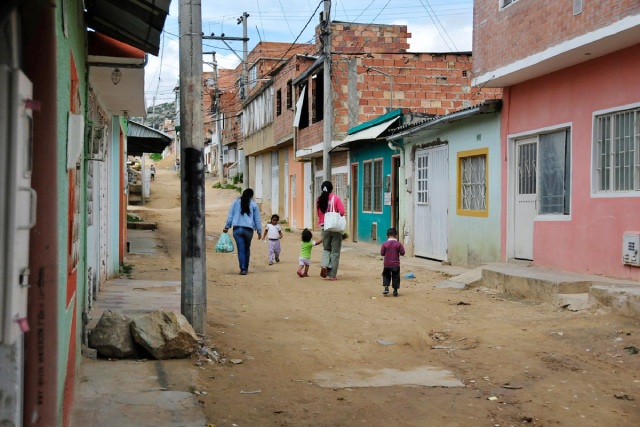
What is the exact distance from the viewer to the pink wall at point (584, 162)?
988cm

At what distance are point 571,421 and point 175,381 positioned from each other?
9.95 ft

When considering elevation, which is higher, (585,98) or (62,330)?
(585,98)

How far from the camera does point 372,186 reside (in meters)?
21.8

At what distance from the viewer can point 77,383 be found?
552 centimetres

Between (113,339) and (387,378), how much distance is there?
8.07 ft

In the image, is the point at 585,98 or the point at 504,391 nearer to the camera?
the point at 504,391

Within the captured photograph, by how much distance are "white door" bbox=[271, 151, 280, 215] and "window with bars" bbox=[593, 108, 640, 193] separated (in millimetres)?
26781

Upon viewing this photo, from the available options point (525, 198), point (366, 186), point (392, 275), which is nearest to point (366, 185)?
point (366, 186)

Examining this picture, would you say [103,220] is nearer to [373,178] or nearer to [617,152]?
[617,152]

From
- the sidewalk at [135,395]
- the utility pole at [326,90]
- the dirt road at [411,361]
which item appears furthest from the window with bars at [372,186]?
the sidewalk at [135,395]

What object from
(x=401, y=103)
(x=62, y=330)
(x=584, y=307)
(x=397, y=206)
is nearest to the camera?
(x=62, y=330)

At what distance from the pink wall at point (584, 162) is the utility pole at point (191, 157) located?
232 inches

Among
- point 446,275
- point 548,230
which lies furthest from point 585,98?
point 446,275

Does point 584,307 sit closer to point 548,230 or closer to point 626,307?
point 626,307
